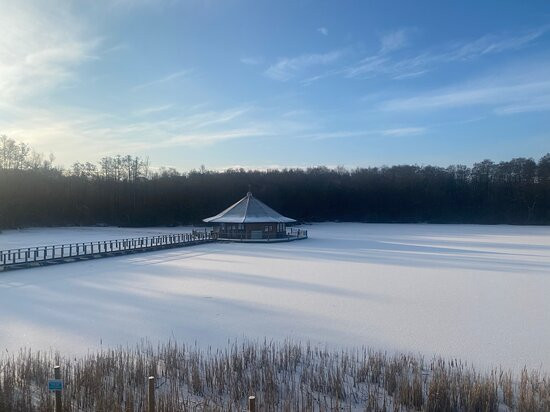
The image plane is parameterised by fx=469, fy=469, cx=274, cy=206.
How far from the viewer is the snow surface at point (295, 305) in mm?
9906

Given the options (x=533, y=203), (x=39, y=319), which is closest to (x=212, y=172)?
(x=533, y=203)

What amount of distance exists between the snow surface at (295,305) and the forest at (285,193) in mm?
42228

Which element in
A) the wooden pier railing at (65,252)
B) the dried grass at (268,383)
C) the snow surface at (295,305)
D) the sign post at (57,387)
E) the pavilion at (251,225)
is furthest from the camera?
the pavilion at (251,225)

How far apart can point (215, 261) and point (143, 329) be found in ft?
46.6

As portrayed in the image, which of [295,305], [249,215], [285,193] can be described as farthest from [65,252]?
[285,193]

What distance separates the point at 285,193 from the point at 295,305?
58992 mm

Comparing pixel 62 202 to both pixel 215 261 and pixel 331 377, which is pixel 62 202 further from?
pixel 331 377

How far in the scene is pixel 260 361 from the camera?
331 inches

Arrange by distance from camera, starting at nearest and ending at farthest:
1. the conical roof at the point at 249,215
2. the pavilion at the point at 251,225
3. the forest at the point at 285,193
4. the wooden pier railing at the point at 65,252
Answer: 1. the wooden pier railing at the point at 65,252
2. the pavilion at the point at 251,225
3. the conical roof at the point at 249,215
4. the forest at the point at 285,193

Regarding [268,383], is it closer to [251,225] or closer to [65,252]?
[65,252]

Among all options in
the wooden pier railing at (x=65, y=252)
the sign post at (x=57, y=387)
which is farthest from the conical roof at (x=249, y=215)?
the sign post at (x=57, y=387)

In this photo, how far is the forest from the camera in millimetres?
63625

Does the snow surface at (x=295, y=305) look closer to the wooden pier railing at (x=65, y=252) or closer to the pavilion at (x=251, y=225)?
the wooden pier railing at (x=65, y=252)

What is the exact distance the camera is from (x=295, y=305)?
13.5m
